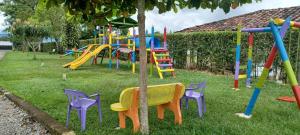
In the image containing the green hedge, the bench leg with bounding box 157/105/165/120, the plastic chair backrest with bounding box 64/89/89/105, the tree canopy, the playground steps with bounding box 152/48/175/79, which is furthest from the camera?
the playground steps with bounding box 152/48/175/79

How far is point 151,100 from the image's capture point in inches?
194

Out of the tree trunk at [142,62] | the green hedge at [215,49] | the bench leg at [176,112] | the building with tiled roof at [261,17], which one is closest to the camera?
the tree trunk at [142,62]

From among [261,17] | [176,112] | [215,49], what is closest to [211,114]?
[176,112]

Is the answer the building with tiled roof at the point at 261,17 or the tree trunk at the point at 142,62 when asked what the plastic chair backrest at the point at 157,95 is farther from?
the building with tiled roof at the point at 261,17

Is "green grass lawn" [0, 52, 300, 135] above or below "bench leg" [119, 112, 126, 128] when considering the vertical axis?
below

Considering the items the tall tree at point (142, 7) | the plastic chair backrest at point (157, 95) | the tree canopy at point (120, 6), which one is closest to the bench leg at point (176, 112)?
the plastic chair backrest at point (157, 95)

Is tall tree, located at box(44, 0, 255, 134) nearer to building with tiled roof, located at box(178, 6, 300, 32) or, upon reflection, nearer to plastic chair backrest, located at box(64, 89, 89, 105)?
plastic chair backrest, located at box(64, 89, 89, 105)

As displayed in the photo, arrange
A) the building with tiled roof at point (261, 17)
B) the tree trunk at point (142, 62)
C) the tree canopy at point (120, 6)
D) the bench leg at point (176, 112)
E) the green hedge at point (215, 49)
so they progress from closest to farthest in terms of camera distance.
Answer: the tree canopy at point (120, 6)
the tree trunk at point (142, 62)
the bench leg at point (176, 112)
the green hedge at point (215, 49)
the building with tiled roof at point (261, 17)

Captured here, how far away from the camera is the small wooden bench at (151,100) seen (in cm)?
463

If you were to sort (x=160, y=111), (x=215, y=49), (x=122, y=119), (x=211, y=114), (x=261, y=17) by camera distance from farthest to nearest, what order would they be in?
(x=261, y=17) < (x=215, y=49) < (x=211, y=114) < (x=160, y=111) < (x=122, y=119)

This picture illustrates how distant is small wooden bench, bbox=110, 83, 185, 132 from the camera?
463 centimetres

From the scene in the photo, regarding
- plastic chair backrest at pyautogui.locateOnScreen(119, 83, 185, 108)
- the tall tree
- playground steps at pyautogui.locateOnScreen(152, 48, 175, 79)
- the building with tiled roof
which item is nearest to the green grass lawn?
plastic chair backrest at pyautogui.locateOnScreen(119, 83, 185, 108)

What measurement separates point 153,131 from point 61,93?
4.39 metres

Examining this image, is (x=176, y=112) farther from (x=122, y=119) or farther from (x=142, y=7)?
(x=142, y=7)
